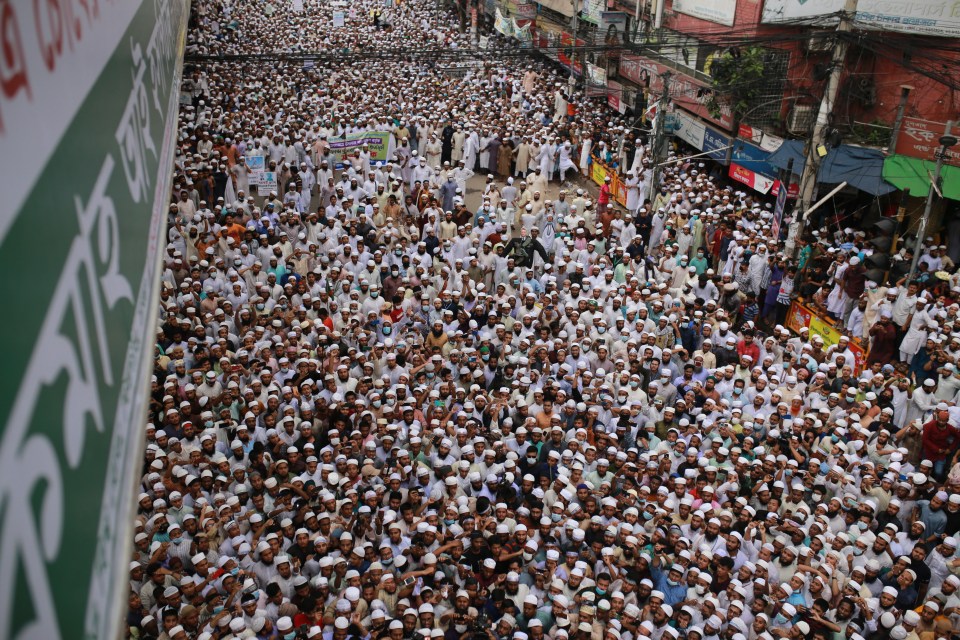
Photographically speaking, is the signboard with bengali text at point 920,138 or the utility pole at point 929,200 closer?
the utility pole at point 929,200

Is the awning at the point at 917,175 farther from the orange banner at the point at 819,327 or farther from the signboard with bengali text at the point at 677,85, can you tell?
the signboard with bengali text at the point at 677,85

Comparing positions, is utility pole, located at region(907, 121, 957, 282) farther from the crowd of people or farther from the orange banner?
the orange banner

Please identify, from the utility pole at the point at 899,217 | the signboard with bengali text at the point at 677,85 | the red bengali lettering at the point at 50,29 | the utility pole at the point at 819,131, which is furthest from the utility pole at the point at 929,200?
the red bengali lettering at the point at 50,29

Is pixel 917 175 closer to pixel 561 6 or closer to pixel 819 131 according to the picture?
pixel 819 131

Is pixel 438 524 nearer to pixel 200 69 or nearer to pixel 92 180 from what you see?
pixel 92 180

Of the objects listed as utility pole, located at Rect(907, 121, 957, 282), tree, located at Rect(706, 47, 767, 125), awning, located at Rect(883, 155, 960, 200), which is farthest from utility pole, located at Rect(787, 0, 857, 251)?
tree, located at Rect(706, 47, 767, 125)
